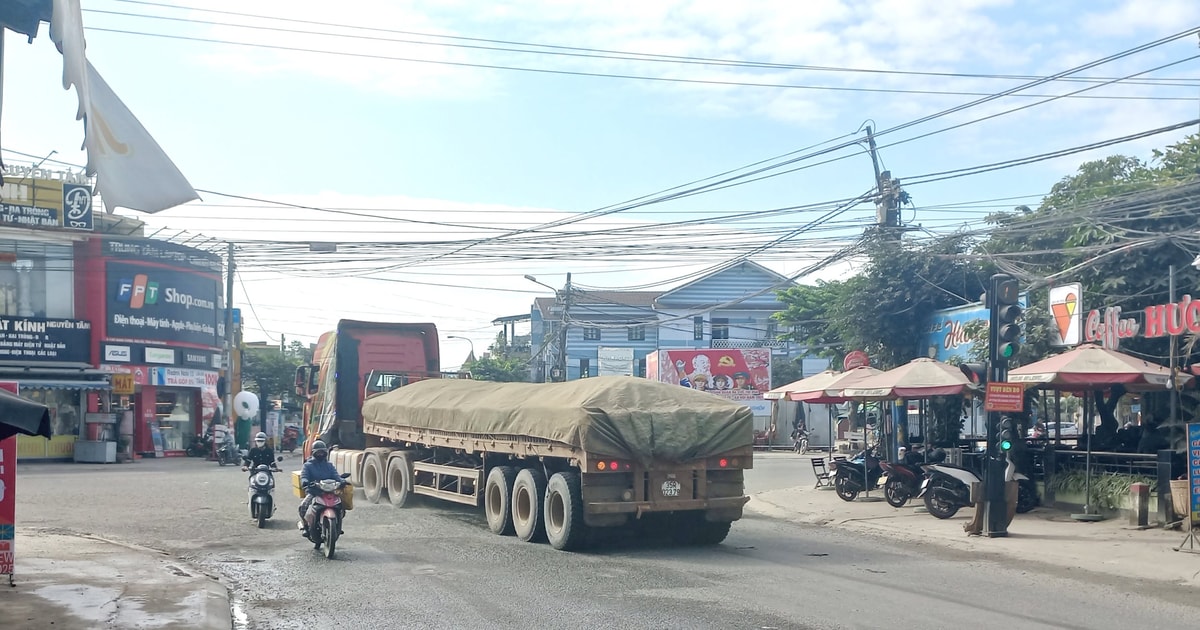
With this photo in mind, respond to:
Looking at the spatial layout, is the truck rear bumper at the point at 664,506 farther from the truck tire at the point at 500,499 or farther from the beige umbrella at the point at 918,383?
the beige umbrella at the point at 918,383

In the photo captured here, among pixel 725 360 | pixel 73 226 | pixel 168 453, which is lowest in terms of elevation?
pixel 168 453

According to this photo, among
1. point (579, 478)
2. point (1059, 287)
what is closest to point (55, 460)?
point (579, 478)

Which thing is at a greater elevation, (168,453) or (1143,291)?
(1143,291)

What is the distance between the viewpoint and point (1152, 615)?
972 cm

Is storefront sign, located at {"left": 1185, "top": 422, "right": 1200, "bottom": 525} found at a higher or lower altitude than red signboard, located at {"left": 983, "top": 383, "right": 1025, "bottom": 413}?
lower

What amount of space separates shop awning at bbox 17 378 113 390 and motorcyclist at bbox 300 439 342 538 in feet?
82.5

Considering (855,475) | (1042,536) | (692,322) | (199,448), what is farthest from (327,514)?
(692,322)

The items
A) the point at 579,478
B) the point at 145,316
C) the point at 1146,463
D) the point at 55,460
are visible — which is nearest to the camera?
the point at 579,478

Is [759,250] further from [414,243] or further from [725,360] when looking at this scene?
[725,360]

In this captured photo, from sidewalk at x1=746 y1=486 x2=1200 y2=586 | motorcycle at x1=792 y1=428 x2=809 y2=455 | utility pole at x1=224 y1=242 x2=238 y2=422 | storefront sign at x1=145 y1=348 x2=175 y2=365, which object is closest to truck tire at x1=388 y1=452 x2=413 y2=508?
sidewalk at x1=746 y1=486 x2=1200 y2=586

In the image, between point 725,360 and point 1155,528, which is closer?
point 1155,528

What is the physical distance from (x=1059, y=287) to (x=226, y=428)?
26.0 meters

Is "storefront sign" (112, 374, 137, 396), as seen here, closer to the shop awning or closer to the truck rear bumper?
the shop awning

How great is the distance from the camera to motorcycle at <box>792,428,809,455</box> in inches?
1864
